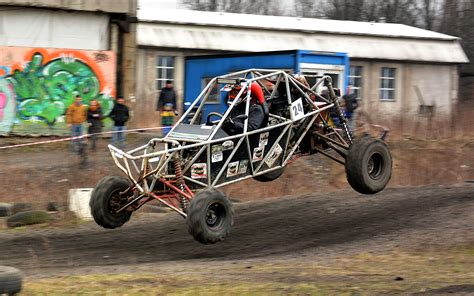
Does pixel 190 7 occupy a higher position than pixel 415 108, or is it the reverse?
pixel 190 7

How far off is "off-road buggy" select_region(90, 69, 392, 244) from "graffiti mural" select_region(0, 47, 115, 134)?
9.82 meters

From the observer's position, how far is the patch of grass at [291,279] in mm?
7922

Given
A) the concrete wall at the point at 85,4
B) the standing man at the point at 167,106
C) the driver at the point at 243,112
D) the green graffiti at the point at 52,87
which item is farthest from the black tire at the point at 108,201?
the concrete wall at the point at 85,4

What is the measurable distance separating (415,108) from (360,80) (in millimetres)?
2422

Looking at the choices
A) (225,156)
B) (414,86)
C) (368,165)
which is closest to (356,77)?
(414,86)

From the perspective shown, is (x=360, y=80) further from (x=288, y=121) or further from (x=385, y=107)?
(x=288, y=121)

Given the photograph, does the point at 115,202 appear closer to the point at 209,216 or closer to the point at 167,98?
the point at 209,216

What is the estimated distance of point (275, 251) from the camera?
10.8 meters

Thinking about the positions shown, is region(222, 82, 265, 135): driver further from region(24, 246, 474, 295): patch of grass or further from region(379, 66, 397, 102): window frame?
region(379, 66, 397, 102): window frame

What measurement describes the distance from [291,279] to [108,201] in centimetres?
346

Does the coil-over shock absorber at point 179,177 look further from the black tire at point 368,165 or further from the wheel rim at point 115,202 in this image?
the black tire at point 368,165

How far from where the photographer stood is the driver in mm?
11031

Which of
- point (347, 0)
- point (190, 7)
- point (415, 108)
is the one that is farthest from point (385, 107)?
point (190, 7)

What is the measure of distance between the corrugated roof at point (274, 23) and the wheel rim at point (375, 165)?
18.4 m
